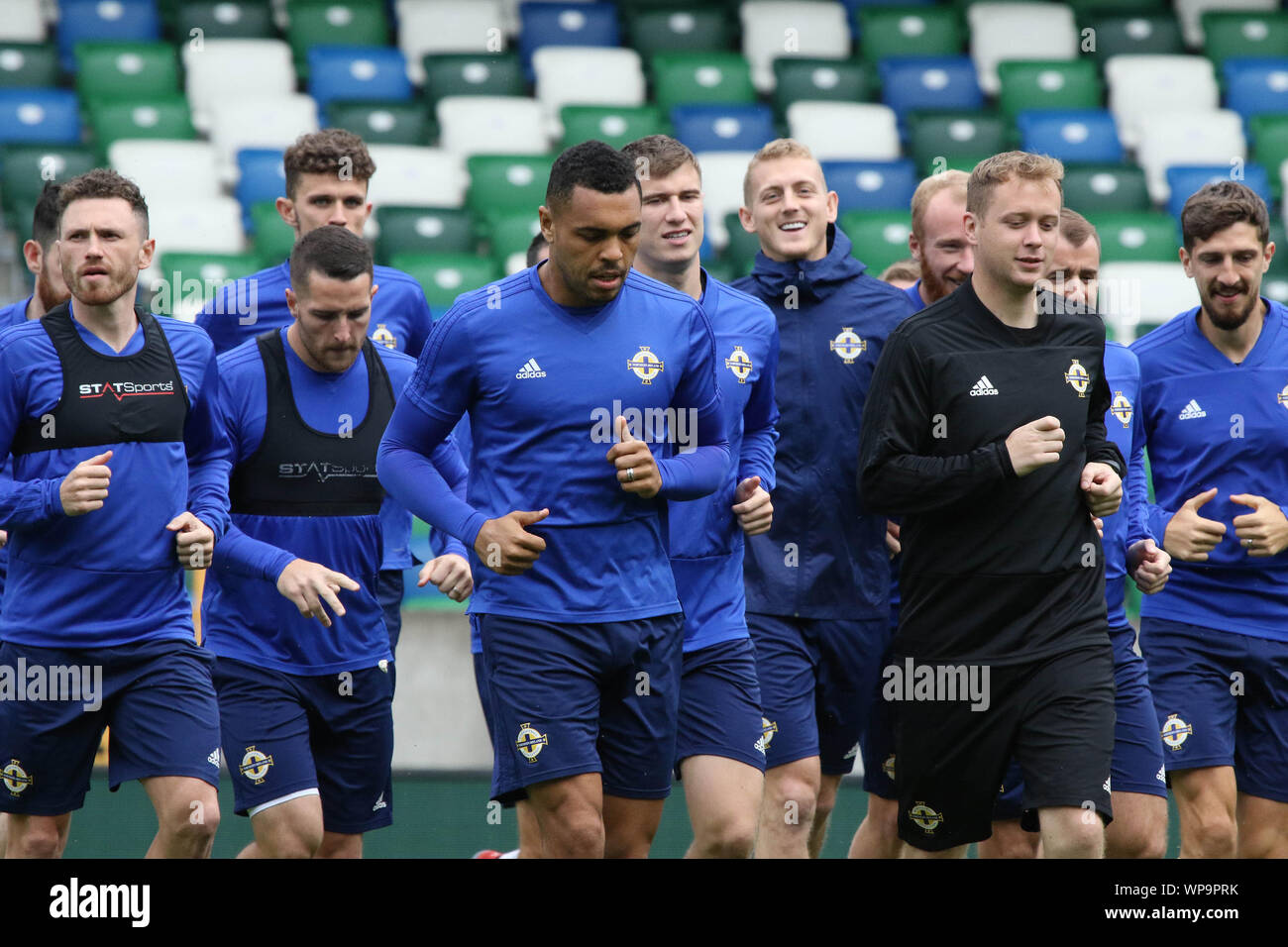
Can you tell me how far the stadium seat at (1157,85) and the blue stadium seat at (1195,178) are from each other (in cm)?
110

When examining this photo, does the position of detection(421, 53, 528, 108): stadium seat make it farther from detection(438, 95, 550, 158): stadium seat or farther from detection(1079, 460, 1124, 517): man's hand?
detection(1079, 460, 1124, 517): man's hand

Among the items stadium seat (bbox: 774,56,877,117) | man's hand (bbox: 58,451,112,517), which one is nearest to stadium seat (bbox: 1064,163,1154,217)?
stadium seat (bbox: 774,56,877,117)

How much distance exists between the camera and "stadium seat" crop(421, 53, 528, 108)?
13.1m

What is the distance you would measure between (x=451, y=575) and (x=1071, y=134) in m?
9.16

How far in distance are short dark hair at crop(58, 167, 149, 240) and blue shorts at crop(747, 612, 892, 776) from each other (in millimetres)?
2232

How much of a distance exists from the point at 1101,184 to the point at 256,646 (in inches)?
346

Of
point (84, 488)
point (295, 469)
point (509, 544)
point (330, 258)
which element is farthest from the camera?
point (295, 469)

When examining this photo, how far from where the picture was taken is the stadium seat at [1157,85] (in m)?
13.8

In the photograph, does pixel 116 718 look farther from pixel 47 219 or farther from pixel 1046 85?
pixel 1046 85

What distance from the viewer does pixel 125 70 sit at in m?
12.6

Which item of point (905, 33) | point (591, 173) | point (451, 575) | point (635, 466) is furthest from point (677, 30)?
point (635, 466)

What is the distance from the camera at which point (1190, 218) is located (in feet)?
19.1

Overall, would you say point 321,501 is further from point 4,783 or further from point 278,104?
point 278,104
